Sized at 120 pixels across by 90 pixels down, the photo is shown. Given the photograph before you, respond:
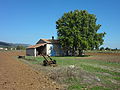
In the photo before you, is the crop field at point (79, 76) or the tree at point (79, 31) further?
the tree at point (79, 31)

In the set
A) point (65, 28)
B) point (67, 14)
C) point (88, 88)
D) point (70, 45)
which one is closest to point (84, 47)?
point (70, 45)

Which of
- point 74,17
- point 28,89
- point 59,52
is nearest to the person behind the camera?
point 28,89

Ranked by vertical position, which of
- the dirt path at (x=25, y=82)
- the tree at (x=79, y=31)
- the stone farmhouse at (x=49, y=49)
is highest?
the tree at (x=79, y=31)

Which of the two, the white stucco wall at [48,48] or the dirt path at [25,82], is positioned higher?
the white stucco wall at [48,48]

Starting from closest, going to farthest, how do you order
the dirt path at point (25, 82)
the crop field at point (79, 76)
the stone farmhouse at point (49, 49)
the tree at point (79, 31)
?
Answer: the dirt path at point (25, 82) < the crop field at point (79, 76) < the tree at point (79, 31) < the stone farmhouse at point (49, 49)

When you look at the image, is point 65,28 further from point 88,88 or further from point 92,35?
point 88,88

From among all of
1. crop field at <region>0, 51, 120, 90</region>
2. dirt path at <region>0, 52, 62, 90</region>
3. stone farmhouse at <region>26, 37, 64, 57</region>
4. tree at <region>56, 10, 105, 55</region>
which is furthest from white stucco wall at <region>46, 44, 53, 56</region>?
dirt path at <region>0, 52, 62, 90</region>

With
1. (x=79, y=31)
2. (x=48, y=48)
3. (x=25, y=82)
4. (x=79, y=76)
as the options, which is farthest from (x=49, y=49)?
(x=25, y=82)

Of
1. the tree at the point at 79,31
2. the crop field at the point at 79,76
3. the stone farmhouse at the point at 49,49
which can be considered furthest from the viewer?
the stone farmhouse at the point at 49,49

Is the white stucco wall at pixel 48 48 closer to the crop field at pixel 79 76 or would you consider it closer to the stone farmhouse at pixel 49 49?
the stone farmhouse at pixel 49 49

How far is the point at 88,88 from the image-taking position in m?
9.09

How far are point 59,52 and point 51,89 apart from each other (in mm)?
44243

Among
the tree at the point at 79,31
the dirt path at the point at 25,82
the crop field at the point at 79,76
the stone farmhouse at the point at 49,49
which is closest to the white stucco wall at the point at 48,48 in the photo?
the stone farmhouse at the point at 49,49

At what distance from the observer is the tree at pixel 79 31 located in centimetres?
4659
